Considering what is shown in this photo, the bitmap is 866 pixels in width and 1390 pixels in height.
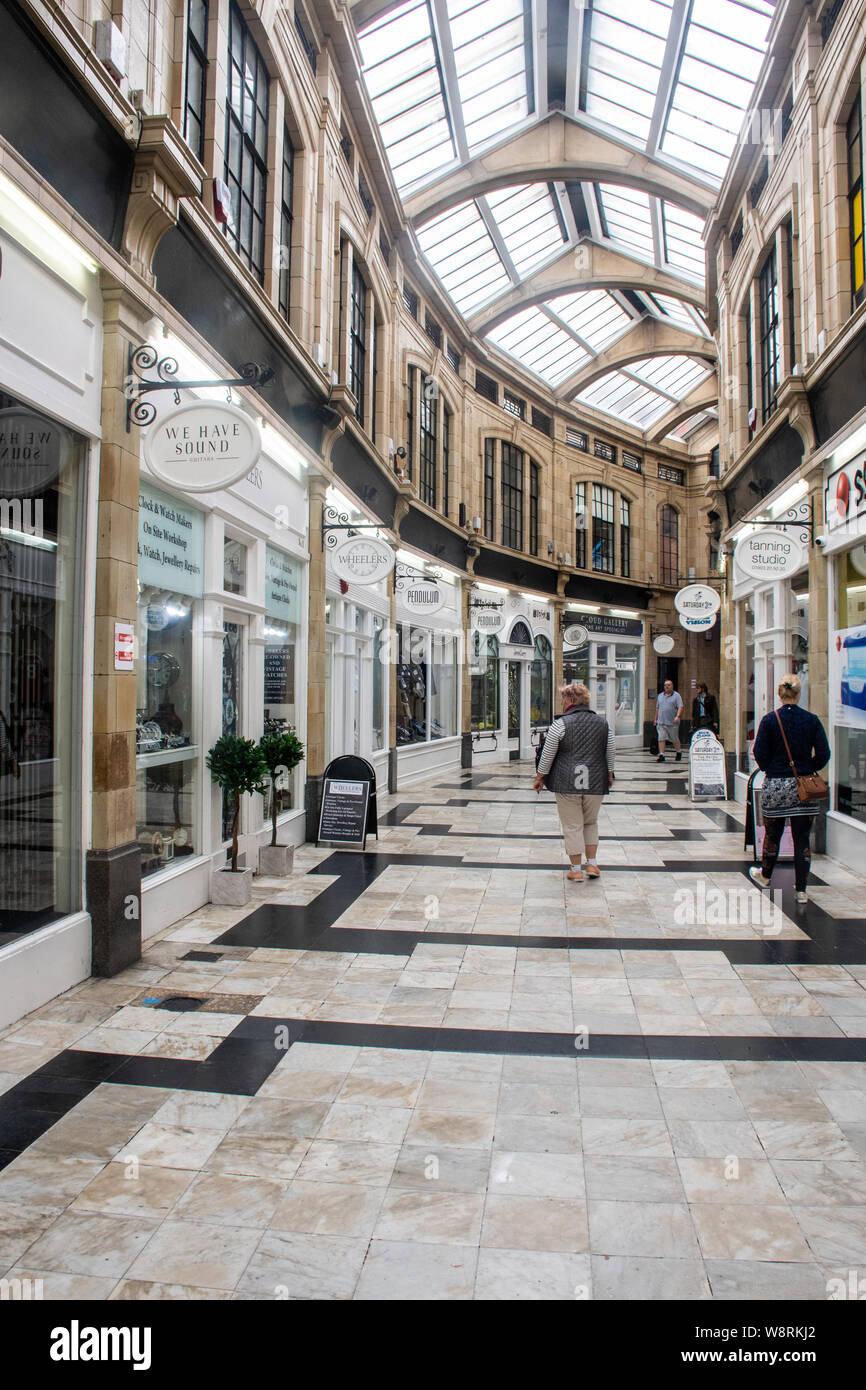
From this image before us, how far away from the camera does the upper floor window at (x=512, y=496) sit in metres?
20.9

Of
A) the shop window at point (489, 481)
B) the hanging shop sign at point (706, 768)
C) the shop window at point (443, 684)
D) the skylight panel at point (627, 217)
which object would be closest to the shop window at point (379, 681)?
the shop window at point (443, 684)

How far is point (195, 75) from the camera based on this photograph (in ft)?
21.8

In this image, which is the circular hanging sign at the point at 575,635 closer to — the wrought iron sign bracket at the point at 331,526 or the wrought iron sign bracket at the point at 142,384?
the wrought iron sign bracket at the point at 331,526

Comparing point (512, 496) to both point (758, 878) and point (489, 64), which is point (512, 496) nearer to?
point (489, 64)

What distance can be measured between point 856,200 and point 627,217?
1025 centimetres

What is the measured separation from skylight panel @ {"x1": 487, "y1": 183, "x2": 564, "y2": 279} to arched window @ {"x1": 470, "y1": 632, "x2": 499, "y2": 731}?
8347mm

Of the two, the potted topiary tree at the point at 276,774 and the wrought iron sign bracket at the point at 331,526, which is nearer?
the potted topiary tree at the point at 276,774

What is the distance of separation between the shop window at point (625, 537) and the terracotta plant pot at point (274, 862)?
20330 mm

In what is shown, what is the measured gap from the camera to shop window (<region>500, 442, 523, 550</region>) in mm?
20938

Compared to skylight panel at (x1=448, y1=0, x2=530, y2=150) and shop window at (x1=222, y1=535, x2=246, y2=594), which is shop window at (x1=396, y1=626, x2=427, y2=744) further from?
skylight panel at (x1=448, y1=0, x2=530, y2=150)

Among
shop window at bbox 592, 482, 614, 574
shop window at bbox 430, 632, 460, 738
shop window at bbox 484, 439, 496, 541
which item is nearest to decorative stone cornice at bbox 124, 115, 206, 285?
shop window at bbox 430, 632, 460, 738

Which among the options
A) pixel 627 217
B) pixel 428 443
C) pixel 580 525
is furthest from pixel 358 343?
pixel 580 525

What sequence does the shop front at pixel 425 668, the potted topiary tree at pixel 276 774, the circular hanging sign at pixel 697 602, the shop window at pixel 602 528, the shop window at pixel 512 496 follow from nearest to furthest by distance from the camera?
1. the potted topiary tree at pixel 276 774
2. the circular hanging sign at pixel 697 602
3. the shop front at pixel 425 668
4. the shop window at pixel 512 496
5. the shop window at pixel 602 528
